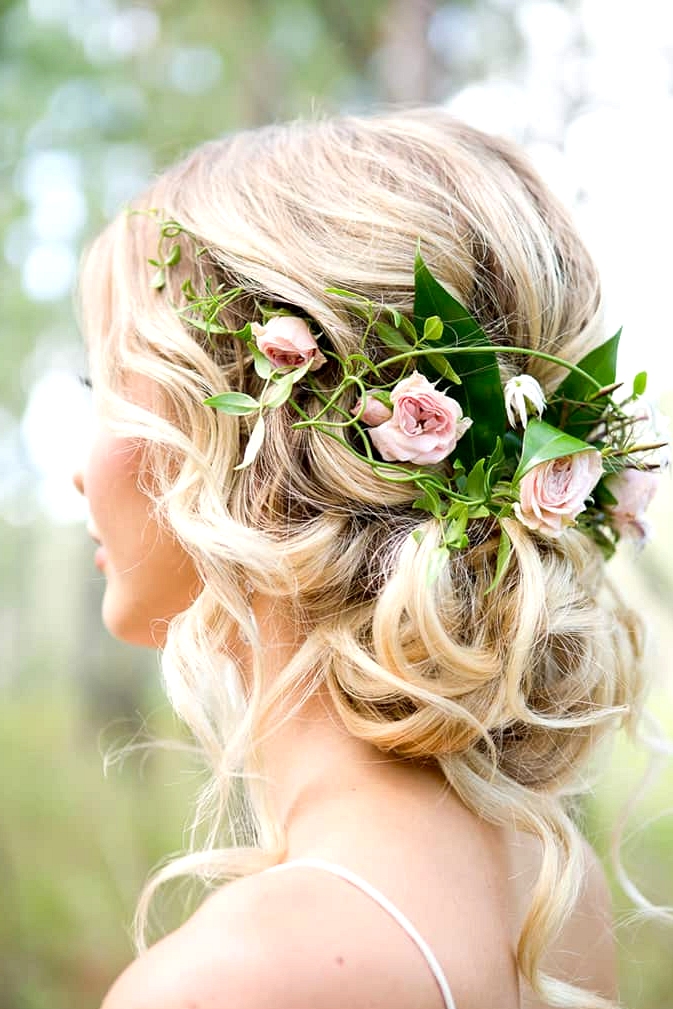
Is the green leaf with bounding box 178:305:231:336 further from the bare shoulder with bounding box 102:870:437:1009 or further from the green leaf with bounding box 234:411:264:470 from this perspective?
the bare shoulder with bounding box 102:870:437:1009

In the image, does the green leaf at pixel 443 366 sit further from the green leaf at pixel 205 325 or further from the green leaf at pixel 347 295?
the green leaf at pixel 205 325

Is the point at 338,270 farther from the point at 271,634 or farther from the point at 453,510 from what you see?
the point at 271,634

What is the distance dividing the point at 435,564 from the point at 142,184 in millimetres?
1362

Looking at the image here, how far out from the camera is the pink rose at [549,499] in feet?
4.99

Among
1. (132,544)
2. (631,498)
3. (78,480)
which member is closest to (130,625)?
(132,544)

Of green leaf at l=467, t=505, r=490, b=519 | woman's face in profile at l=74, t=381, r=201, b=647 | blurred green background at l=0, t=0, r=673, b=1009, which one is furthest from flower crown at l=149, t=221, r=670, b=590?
blurred green background at l=0, t=0, r=673, b=1009

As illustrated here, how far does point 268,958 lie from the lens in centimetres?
123

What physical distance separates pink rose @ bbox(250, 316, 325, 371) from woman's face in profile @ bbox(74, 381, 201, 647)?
0.33 m

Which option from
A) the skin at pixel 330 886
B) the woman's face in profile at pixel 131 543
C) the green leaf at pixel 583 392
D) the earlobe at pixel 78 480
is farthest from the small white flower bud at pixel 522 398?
the earlobe at pixel 78 480

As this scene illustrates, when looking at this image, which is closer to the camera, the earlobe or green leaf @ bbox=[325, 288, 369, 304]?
green leaf @ bbox=[325, 288, 369, 304]

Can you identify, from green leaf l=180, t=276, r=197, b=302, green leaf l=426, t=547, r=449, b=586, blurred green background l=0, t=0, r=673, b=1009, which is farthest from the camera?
blurred green background l=0, t=0, r=673, b=1009

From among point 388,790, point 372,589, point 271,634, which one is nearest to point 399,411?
point 372,589

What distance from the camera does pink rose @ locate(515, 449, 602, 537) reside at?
4.99 feet

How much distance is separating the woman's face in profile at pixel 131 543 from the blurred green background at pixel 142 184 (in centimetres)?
44
